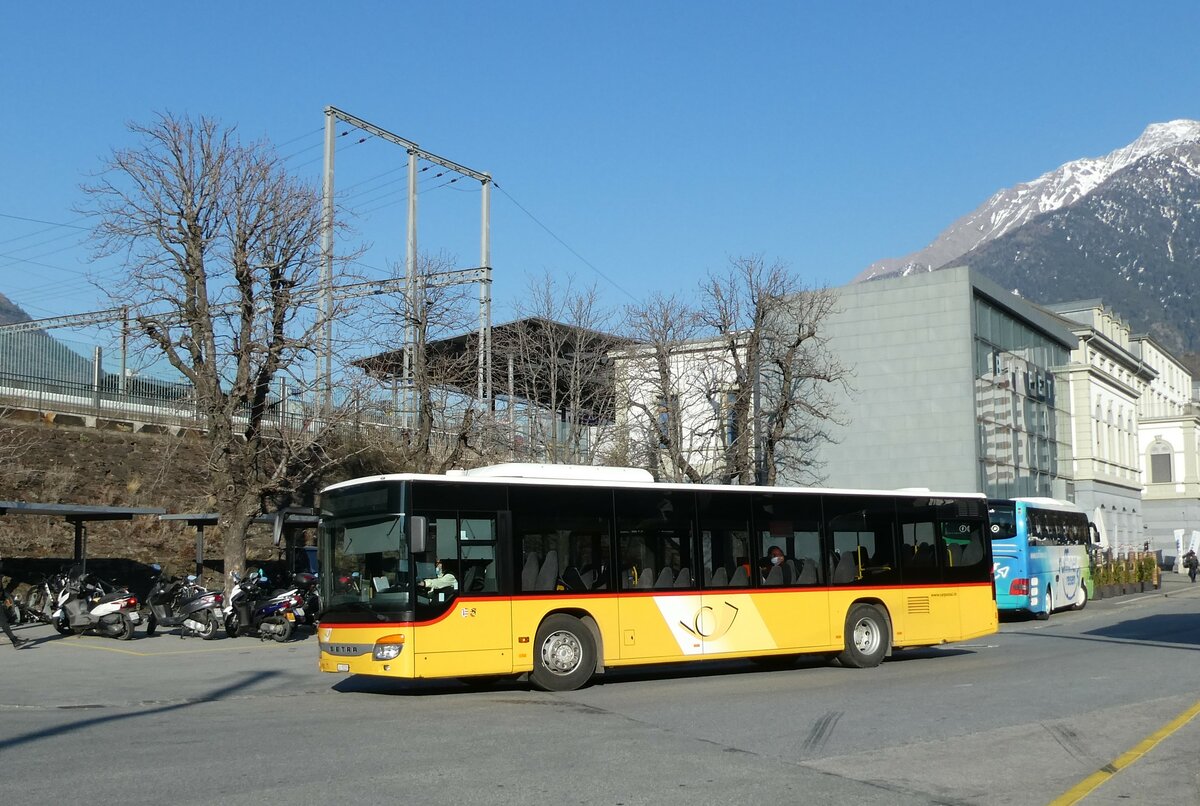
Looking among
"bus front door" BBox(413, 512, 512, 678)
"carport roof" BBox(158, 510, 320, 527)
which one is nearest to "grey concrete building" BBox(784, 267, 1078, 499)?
"carport roof" BBox(158, 510, 320, 527)

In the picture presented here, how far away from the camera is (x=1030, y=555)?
30750 mm

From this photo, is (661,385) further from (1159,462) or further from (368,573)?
(1159,462)

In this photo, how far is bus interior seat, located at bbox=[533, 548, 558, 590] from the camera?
15.1m

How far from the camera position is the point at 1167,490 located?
92062 mm

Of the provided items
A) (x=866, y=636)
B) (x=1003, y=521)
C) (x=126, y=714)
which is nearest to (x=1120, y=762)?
(x=866, y=636)

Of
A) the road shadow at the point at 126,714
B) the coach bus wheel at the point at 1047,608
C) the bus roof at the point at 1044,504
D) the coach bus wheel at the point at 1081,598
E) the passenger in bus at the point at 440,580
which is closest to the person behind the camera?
the road shadow at the point at 126,714

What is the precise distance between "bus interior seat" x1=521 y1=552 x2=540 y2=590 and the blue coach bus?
57.0ft

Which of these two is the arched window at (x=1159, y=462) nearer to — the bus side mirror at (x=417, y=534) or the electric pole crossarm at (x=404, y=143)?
the electric pole crossarm at (x=404, y=143)

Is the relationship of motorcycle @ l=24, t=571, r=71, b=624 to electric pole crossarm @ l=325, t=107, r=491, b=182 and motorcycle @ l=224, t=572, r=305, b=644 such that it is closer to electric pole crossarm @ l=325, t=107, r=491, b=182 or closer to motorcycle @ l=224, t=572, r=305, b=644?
motorcycle @ l=224, t=572, r=305, b=644

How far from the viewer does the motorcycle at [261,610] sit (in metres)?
22.5

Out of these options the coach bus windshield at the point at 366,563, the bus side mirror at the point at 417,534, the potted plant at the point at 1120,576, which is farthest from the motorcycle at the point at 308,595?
the potted plant at the point at 1120,576

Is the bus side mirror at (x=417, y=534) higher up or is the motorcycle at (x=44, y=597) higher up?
the bus side mirror at (x=417, y=534)

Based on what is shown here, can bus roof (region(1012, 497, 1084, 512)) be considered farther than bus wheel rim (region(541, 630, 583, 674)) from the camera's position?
Yes

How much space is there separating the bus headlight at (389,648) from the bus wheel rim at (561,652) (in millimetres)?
1985
